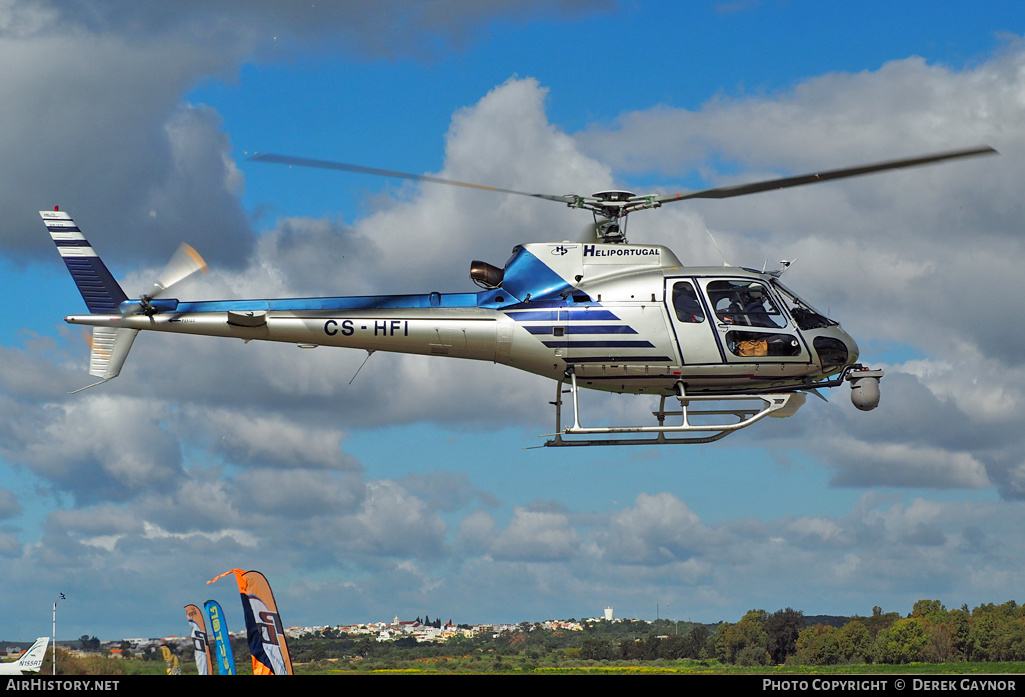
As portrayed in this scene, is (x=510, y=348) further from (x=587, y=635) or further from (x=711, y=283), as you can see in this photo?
(x=587, y=635)

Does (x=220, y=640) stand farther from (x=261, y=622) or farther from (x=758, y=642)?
(x=758, y=642)

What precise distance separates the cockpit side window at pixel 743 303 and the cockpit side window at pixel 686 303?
1.09 ft

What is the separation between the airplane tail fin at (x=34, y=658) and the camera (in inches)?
1181

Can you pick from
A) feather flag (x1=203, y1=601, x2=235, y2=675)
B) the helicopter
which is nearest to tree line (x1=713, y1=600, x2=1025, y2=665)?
feather flag (x1=203, y1=601, x2=235, y2=675)

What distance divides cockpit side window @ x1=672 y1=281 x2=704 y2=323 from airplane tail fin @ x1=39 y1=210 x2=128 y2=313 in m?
12.3

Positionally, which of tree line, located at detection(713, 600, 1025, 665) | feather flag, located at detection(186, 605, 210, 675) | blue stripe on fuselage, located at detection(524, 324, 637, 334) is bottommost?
tree line, located at detection(713, 600, 1025, 665)

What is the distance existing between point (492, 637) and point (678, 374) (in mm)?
18392

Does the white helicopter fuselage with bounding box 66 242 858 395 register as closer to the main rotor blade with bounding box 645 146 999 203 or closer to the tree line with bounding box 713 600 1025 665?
the main rotor blade with bounding box 645 146 999 203

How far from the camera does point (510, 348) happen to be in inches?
832

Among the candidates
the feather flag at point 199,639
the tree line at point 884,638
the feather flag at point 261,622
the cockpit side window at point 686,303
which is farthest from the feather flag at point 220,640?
the tree line at point 884,638

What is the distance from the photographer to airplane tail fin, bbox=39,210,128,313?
22141 mm

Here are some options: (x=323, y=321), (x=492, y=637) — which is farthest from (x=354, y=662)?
(x=323, y=321)

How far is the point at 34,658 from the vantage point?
3033 cm
